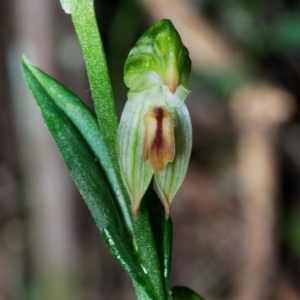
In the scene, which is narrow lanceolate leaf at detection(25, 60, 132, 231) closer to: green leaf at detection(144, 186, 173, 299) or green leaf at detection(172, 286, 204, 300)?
green leaf at detection(144, 186, 173, 299)

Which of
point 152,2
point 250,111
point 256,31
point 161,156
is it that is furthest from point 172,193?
point 256,31

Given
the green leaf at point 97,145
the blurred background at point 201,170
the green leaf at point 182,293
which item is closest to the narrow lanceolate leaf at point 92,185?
the green leaf at point 97,145

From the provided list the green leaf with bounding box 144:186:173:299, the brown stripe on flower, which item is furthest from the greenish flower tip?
the green leaf with bounding box 144:186:173:299

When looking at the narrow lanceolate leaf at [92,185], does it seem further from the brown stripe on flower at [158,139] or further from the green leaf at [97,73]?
the brown stripe on flower at [158,139]

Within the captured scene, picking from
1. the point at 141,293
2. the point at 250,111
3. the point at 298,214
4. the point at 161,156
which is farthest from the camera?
the point at 298,214

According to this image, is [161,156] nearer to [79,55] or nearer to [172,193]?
[172,193]

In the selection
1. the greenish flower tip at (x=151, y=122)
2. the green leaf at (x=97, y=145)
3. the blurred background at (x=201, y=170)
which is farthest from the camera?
the blurred background at (x=201, y=170)

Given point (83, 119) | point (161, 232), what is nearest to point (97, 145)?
point (83, 119)
